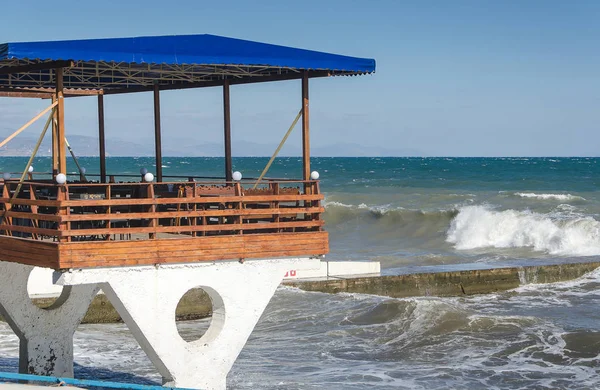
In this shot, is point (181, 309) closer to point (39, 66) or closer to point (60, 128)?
point (39, 66)

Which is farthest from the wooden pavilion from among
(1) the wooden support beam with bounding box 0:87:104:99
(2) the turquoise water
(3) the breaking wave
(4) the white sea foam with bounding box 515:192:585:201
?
(4) the white sea foam with bounding box 515:192:585:201

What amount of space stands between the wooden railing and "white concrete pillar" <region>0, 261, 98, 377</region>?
2.83ft

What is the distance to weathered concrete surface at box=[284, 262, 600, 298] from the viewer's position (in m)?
24.9

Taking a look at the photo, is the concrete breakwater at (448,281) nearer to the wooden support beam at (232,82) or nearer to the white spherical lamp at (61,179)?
the wooden support beam at (232,82)

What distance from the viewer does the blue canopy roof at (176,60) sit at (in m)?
11.3

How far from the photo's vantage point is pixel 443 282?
26062mm

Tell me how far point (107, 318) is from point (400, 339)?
6.17 metres

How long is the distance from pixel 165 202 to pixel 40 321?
11.8 feet

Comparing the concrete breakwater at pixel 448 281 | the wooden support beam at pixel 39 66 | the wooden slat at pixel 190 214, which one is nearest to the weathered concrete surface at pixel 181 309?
the concrete breakwater at pixel 448 281

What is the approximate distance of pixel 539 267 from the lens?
90.2ft

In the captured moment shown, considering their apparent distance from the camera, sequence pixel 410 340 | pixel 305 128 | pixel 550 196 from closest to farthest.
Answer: pixel 305 128
pixel 410 340
pixel 550 196

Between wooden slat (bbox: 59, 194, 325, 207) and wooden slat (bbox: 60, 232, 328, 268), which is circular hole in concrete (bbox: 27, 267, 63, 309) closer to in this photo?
wooden slat (bbox: 59, 194, 325, 207)

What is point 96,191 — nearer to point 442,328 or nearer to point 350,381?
point 350,381

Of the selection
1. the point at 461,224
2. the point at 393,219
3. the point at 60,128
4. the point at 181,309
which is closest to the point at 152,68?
the point at 60,128
